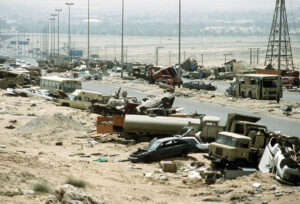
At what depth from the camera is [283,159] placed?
50.3 ft

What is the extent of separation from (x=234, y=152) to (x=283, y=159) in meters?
2.05

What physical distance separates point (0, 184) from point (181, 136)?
8.82 meters

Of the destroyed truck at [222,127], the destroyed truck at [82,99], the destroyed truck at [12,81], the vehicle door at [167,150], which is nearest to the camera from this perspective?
the vehicle door at [167,150]

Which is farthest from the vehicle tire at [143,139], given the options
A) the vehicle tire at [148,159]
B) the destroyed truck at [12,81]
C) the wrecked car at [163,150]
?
the destroyed truck at [12,81]

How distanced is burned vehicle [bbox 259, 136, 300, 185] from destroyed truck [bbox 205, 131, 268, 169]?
501mm

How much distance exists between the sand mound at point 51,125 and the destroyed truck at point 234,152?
34.8ft

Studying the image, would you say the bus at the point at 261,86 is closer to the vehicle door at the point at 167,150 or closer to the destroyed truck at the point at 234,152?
the vehicle door at the point at 167,150

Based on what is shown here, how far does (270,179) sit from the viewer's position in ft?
50.9

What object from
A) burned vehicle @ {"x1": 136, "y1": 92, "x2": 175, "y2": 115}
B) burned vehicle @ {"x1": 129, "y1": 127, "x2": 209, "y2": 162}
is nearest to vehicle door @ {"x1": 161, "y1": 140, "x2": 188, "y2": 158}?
burned vehicle @ {"x1": 129, "y1": 127, "x2": 209, "y2": 162}

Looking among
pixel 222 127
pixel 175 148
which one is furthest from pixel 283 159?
pixel 222 127

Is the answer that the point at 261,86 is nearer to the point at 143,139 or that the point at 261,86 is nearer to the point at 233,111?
the point at 233,111

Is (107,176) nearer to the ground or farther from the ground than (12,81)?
nearer to the ground

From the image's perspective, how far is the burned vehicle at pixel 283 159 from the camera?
14.9 m

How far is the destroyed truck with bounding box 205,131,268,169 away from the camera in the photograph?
56.1ft
